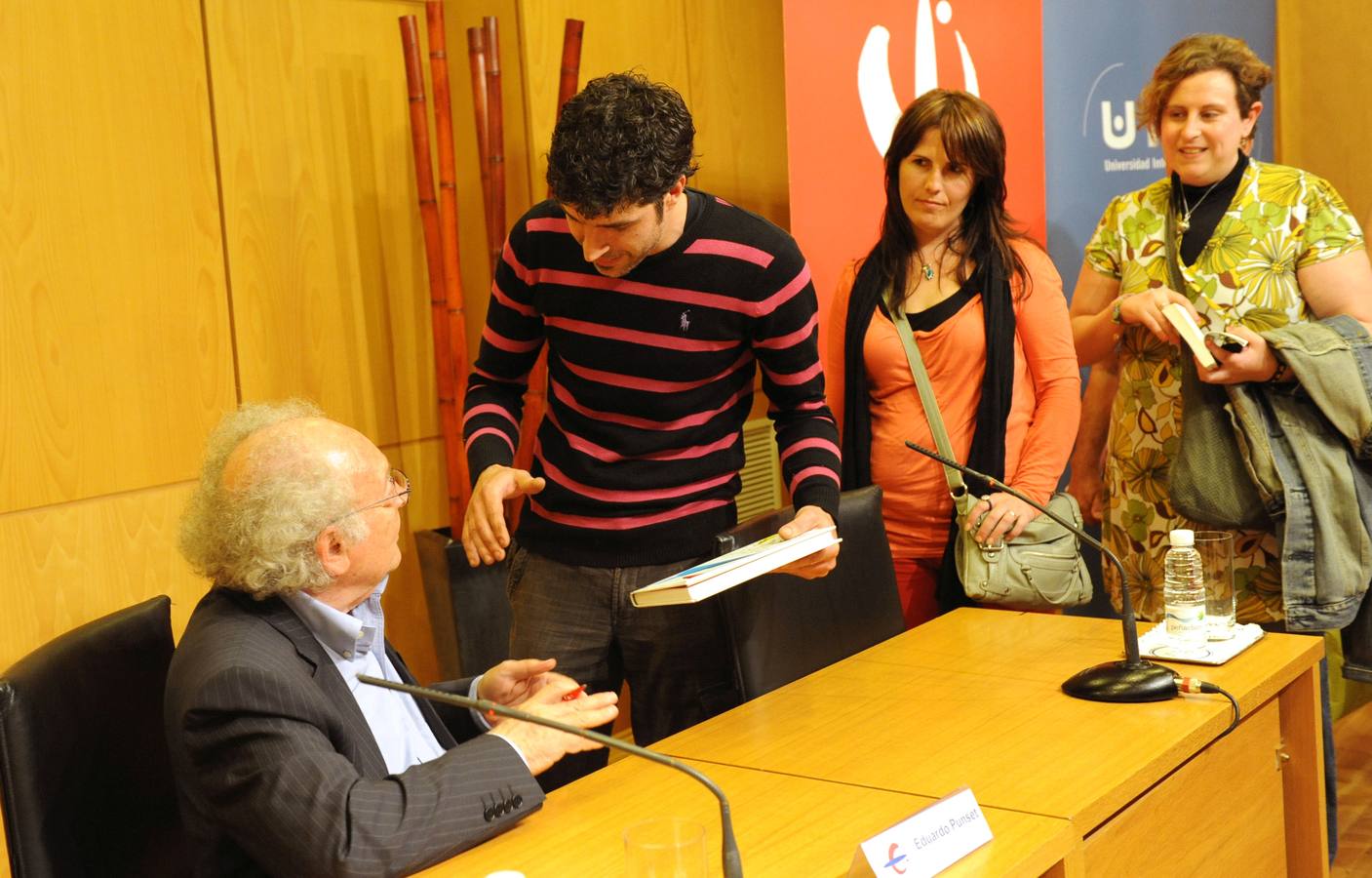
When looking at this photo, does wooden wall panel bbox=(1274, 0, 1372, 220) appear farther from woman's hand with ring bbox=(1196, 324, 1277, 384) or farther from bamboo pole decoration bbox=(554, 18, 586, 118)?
bamboo pole decoration bbox=(554, 18, 586, 118)

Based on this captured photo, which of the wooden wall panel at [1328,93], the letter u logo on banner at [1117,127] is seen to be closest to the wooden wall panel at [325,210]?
the letter u logo on banner at [1117,127]

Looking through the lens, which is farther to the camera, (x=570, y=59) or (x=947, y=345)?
(x=570, y=59)

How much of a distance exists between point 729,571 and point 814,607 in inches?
28.1

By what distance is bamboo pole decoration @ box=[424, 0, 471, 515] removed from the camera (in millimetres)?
2967

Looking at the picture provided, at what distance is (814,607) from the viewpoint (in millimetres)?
2404

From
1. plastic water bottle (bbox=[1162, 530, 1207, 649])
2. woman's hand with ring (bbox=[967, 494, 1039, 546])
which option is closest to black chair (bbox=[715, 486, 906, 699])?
woman's hand with ring (bbox=[967, 494, 1039, 546])

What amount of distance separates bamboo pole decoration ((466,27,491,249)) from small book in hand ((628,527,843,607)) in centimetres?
149

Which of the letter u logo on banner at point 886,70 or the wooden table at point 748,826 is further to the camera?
the letter u logo on banner at point 886,70

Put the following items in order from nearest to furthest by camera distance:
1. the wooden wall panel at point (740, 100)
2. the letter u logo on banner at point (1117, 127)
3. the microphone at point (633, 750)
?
the microphone at point (633, 750) → the wooden wall panel at point (740, 100) → the letter u logo on banner at point (1117, 127)

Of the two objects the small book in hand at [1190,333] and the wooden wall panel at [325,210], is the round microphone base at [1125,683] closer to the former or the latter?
the small book in hand at [1190,333]

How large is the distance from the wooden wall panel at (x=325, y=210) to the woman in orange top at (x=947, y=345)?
108cm

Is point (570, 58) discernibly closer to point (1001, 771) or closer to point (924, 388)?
point (924, 388)

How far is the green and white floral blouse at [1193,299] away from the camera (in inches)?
118

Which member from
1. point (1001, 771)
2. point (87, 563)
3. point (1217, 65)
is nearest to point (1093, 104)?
point (1217, 65)
